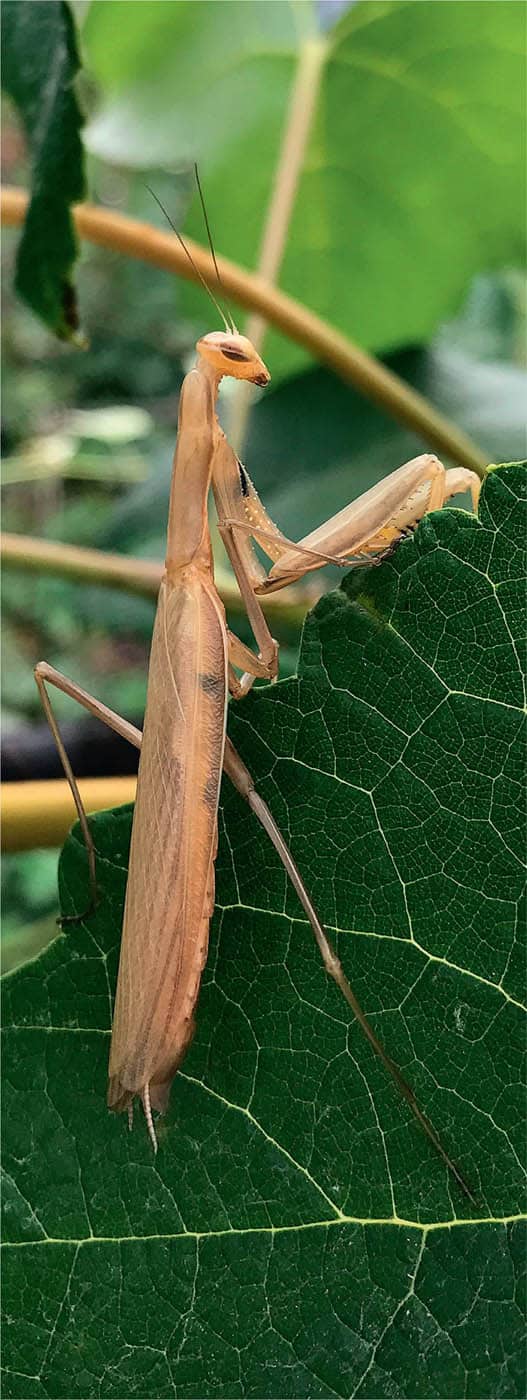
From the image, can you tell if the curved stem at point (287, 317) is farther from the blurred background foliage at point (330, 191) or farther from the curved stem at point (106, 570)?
the curved stem at point (106, 570)

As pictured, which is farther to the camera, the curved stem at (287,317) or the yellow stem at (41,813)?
the curved stem at (287,317)

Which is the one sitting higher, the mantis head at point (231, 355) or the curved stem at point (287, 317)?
the curved stem at point (287, 317)

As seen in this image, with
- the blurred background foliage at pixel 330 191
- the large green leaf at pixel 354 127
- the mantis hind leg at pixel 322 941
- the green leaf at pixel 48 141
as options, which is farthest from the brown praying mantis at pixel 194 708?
the large green leaf at pixel 354 127

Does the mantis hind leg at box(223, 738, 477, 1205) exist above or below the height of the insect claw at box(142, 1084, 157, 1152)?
above

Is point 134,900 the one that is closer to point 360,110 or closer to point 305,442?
point 305,442

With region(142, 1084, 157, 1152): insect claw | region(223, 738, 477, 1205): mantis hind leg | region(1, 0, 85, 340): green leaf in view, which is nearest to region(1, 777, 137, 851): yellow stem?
region(223, 738, 477, 1205): mantis hind leg

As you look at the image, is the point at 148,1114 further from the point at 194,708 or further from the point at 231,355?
the point at 231,355

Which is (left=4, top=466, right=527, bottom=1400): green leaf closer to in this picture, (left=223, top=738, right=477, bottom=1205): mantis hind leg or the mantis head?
(left=223, top=738, right=477, bottom=1205): mantis hind leg
